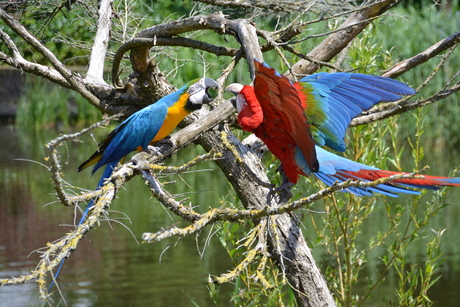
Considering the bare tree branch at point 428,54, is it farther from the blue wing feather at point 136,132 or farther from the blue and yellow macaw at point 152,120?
the blue wing feather at point 136,132

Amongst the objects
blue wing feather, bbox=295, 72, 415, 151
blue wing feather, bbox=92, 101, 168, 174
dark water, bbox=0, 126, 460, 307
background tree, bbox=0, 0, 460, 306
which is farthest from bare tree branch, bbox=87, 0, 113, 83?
blue wing feather, bbox=295, 72, 415, 151

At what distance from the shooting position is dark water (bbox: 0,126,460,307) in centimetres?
358

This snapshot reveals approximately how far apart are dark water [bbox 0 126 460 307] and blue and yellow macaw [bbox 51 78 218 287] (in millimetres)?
541

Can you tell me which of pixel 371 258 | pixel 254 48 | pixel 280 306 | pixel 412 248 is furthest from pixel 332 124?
pixel 412 248

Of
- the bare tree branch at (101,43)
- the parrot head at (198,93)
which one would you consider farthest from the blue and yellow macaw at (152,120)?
the bare tree branch at (101,43)

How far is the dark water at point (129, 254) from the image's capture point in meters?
3.58

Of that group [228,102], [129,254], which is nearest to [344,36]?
[228,102]

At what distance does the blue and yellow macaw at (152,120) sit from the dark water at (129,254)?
541mm

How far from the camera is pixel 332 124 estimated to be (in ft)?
5.75

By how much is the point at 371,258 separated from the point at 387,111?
2235mm

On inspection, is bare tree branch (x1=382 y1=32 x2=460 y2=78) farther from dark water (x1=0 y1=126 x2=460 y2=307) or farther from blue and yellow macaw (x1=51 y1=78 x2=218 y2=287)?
dark water (x1=0 y1=126 x2=460 y2=307)

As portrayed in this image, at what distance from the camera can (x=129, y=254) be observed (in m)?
4.26

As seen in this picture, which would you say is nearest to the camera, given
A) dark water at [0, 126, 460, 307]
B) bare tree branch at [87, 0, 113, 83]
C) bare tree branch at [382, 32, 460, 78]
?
bare tree branch at [382, 32, 460, 78]

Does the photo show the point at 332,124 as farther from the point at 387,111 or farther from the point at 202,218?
the point at 202,218
